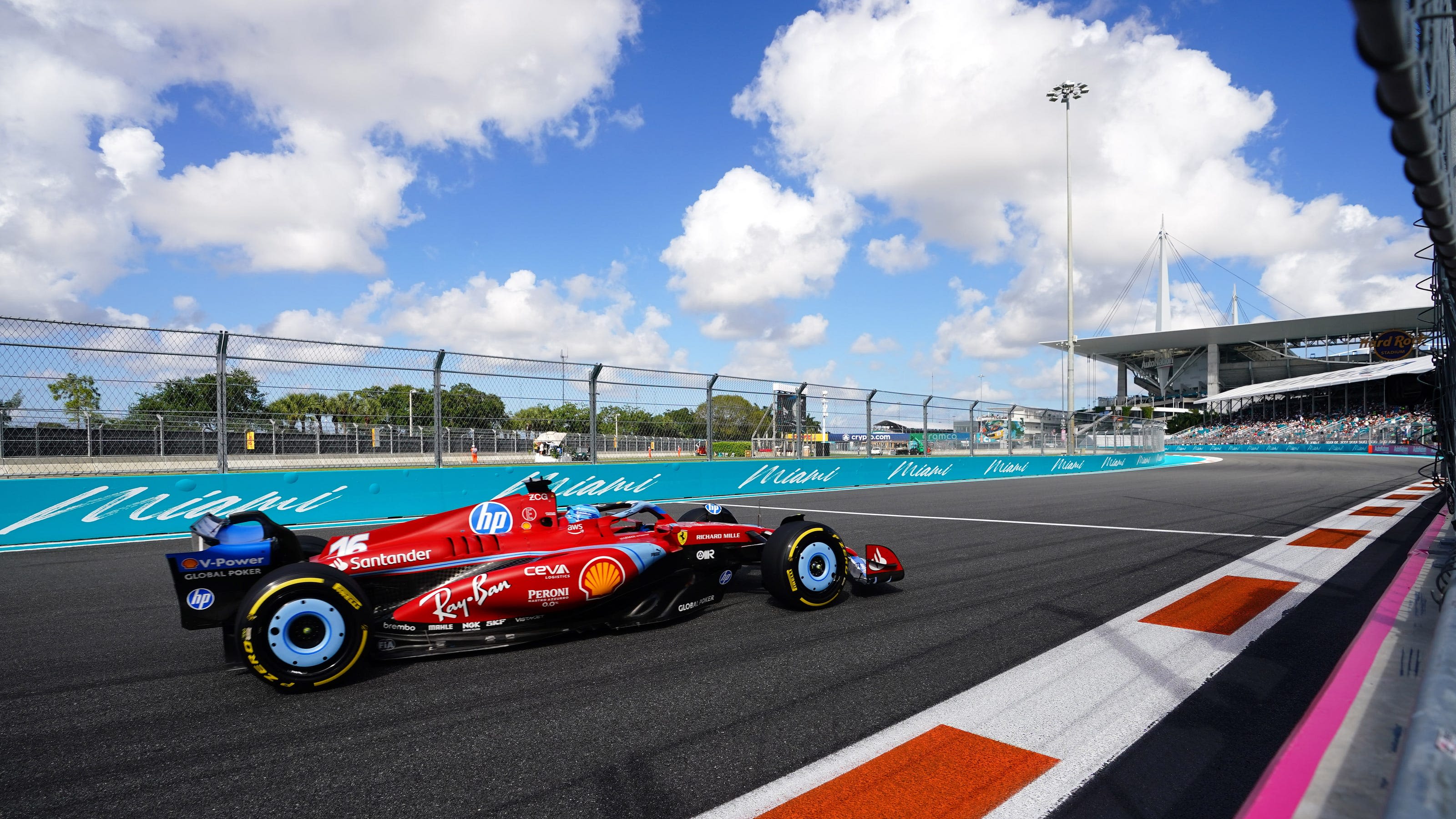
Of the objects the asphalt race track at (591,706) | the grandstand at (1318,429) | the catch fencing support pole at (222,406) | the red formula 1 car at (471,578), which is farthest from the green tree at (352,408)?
the grandstand at (1318,429)

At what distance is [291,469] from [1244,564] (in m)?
10.1

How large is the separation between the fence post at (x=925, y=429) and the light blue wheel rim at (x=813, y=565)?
45.5 ft

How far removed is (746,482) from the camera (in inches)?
557

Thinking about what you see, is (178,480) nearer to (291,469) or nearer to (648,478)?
(291,469)

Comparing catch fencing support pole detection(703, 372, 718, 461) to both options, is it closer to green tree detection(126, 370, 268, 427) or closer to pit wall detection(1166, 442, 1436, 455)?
green tree detection(126, 370, 268, 427)

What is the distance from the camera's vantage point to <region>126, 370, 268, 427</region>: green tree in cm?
816

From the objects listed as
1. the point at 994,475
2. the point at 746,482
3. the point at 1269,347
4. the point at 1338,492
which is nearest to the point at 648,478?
the point at 746,482

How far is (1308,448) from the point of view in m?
48.4

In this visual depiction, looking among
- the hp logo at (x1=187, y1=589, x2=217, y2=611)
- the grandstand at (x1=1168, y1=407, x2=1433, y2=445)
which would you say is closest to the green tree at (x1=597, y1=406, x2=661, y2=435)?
the hp logo at (x1=187, y1=589, x2=217, y2=611)

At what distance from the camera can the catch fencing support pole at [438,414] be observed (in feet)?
33.3

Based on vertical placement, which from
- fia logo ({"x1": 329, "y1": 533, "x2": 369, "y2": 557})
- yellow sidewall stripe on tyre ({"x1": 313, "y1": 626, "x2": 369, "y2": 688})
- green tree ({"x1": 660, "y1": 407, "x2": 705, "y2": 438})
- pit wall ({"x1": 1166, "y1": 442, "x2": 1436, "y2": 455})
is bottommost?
pit wall ({"x1": 1166, "y1": 442, "x2": 1436, "y2": 455})

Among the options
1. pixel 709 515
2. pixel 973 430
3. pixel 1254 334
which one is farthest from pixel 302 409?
pixel 1254 334

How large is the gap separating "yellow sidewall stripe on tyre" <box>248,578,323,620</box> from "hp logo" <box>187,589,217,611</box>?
1.27ft

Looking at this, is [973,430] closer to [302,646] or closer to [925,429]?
[925,429]
